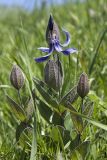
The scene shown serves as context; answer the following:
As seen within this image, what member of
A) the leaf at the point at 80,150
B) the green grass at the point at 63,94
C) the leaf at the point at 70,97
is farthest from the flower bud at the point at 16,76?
the leaf at the point at 80,150

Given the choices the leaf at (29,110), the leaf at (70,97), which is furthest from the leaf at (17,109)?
the leaf at (70,97)

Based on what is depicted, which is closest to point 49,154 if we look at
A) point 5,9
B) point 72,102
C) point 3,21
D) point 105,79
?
point 72,102

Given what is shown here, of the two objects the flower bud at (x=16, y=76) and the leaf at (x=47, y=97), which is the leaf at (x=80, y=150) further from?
the flower bud at (x=16, y=76)

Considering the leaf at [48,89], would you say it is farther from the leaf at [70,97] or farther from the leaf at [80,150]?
the leaf at [80,150]

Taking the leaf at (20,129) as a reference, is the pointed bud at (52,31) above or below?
above

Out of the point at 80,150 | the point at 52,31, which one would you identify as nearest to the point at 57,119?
the point at 80,150

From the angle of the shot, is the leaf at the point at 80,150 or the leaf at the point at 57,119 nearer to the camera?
the leaf at the point at 80,150

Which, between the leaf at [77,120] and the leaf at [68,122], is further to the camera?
the leaf at [68,122]

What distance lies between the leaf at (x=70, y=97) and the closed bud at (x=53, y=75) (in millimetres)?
49

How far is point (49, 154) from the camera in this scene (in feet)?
3.84

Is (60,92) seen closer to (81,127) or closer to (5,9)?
(81,127)

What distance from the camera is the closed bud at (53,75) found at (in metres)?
1.21

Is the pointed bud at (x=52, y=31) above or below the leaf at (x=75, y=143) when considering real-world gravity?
→ above

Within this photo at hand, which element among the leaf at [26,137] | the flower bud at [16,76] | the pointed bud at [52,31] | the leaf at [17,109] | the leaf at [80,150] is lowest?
the leaf at [80,150]
